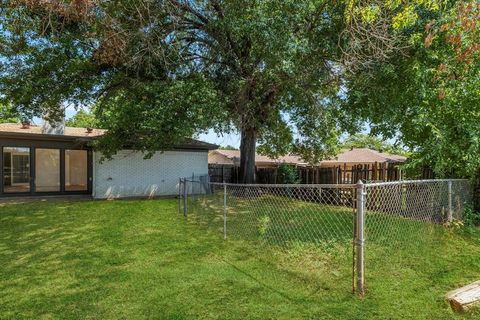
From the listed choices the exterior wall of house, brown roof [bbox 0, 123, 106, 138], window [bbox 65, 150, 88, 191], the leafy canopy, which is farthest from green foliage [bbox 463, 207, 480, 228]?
the exterior wall of house

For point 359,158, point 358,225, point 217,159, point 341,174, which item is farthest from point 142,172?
point 217,159

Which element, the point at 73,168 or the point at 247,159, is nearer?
the point at 73,168

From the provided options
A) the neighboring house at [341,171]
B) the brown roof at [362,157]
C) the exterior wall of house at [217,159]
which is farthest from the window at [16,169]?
the exterior wall of house at [217,159]

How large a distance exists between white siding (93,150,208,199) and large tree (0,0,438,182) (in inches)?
83.7

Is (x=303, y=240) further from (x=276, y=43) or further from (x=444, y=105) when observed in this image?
(x=276, y=43)

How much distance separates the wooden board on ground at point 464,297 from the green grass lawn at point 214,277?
8 centimetres

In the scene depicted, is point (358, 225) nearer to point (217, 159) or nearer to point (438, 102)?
point (438, 102)

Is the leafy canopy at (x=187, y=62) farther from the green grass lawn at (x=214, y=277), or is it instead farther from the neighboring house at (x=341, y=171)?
the green grass lawn at (x=214, y=277)

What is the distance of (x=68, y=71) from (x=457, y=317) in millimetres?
11198

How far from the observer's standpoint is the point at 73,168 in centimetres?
1470

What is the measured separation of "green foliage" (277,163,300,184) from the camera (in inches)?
588

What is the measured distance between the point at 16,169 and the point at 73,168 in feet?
7.00

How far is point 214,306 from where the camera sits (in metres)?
3.51

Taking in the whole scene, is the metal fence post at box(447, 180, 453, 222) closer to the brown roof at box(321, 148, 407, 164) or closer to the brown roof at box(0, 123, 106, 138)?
the brown roof at box(0, 123, 106, 138)
